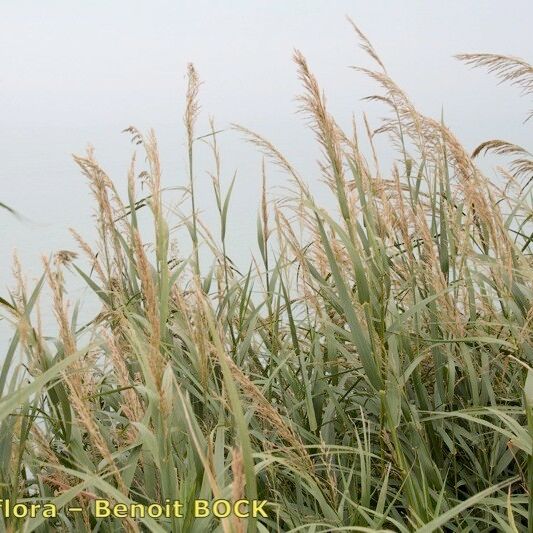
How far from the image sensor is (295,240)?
196cm

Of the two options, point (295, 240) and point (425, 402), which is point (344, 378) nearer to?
point (425, 402)

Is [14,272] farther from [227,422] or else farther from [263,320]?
[263,320]

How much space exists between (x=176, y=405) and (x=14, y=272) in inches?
15.5

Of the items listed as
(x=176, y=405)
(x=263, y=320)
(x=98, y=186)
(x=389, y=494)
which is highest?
(x=98, y=186)

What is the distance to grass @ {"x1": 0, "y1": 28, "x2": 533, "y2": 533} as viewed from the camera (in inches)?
54.4

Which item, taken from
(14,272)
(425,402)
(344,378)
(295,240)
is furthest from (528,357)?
(14,272)

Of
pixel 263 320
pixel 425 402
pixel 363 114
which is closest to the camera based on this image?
pixel 425 402

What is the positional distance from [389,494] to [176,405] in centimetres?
54

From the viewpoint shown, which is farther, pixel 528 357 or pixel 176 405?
pixel 528 357

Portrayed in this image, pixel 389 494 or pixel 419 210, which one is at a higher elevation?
pixel 419 210

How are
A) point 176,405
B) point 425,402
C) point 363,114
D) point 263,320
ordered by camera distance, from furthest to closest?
point 263,320 < point 363,114 < point 425,402 < point 176,405

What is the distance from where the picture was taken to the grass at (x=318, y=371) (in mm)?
1382

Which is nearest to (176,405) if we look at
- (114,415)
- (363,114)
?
(114,415)

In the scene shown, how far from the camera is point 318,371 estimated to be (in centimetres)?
197
